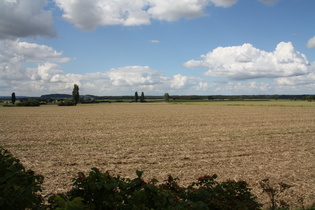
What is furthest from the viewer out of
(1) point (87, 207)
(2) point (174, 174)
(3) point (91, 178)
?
(2) point (174, 174)

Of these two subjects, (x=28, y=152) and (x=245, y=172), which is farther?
(x=28, y=152)

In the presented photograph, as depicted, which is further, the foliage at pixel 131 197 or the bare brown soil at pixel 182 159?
the bare brown soil at pixel 182 159

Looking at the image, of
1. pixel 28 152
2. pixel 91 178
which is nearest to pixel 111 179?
pixel 91 178

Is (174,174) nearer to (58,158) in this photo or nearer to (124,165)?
(124,165)

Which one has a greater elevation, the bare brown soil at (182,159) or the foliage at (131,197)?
the foliage at (131,197)

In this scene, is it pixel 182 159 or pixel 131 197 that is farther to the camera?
pixel 182 159

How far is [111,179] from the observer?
3953 millimetres

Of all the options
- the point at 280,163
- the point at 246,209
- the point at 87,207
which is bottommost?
the point at 280,163

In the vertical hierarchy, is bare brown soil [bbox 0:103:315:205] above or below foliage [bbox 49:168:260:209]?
below

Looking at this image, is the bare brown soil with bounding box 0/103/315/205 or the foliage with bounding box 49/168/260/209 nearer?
the foliage with bounding box 49/168/260/209

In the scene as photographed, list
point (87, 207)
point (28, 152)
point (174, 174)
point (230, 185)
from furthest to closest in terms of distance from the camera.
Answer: point (28, 152)
point (174, 174)
point (230, 185)
point (87, 207)

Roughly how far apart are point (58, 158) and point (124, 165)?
3.89 meters

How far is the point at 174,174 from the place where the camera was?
389 inches

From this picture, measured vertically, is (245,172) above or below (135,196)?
below
